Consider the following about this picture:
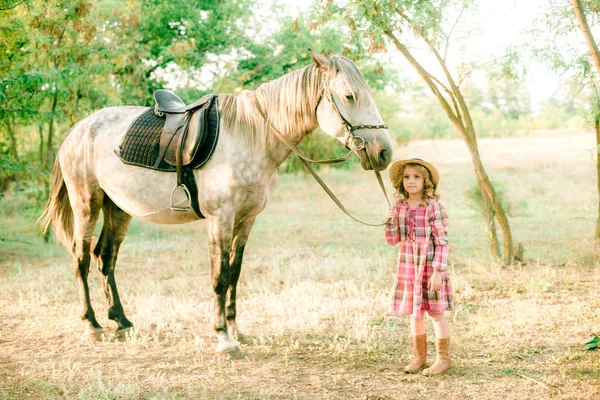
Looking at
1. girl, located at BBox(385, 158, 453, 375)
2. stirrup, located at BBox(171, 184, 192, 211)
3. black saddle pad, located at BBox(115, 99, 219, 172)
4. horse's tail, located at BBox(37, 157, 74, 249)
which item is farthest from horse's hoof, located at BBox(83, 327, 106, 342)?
girl, located at BBox(385, 158, 453, 375)

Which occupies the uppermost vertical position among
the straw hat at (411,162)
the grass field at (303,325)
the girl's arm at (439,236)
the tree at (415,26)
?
the tree at (415,26)

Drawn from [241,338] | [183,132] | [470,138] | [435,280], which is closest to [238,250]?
[241,338]

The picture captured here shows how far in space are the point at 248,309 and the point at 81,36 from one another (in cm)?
697

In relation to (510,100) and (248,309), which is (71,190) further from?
(510,100)

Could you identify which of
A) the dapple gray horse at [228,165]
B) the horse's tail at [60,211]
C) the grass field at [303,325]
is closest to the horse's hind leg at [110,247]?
the dapple gray horse at [228,165]

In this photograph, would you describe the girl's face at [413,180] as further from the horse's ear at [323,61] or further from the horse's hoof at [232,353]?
the horse's hoof at [232,353]

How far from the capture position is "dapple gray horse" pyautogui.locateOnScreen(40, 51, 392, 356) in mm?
3734

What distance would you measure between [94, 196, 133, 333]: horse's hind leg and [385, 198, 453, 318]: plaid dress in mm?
2856

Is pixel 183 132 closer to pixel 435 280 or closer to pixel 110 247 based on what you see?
pixel 110 247

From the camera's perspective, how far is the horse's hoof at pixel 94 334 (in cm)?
479

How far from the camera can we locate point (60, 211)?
544 centimetres

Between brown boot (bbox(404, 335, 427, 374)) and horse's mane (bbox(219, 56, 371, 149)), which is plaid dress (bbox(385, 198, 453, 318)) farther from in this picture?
horse's mane (bbox(219, 56, 371, 149))

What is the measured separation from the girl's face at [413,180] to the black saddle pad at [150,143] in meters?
1.56

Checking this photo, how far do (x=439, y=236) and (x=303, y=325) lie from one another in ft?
6.12
